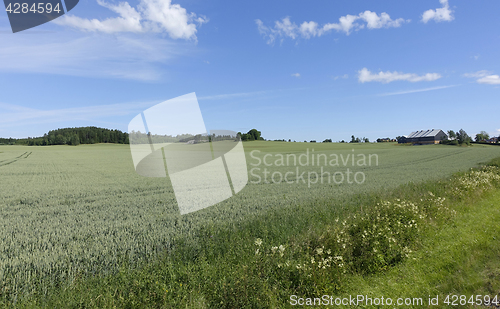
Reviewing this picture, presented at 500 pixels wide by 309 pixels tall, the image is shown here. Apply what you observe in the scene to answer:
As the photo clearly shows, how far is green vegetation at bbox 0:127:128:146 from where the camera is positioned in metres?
99.4

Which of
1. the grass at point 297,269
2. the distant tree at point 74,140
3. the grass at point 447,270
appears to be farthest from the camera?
the distant tree at point 74,140

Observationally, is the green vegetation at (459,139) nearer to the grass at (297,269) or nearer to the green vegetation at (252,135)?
the green vegetation at (252,135)

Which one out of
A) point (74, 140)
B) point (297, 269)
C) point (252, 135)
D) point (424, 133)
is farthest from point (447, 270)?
point (424, 133)

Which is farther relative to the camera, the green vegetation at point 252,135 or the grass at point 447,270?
the green vegetation at point 252,135

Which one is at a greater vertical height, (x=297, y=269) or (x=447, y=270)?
(x=297, y=269)

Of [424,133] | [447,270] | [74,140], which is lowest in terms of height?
[447,270]

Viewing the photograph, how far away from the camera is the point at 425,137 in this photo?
390 ft

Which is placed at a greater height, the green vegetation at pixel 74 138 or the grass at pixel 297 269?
the green vegetation at pixel 74 138

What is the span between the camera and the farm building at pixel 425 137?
11569 cm

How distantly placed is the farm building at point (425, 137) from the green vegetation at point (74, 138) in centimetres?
12506

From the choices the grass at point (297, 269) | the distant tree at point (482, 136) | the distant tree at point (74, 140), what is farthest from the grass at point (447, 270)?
the distant tree at point (482, 136)

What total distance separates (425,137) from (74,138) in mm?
147538

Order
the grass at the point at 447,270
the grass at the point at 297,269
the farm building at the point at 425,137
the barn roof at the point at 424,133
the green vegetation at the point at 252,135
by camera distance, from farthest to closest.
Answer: the barn roof at the point at 424,133, the farm building at the point at 425,137, the green vegetation at the point at 252,135, the grass at the point at 447,270, the grass at the point at 297,269

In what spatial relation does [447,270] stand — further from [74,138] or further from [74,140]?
[74,138]
